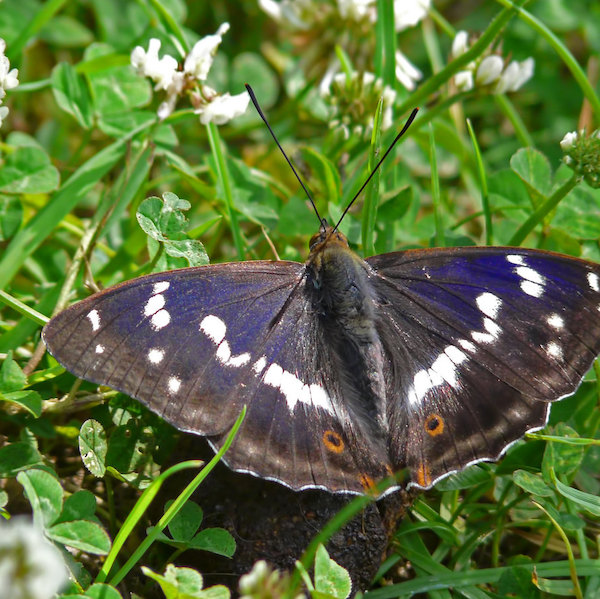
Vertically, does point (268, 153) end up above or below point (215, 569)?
above

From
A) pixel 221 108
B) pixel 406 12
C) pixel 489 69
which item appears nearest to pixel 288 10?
pixel 406 12

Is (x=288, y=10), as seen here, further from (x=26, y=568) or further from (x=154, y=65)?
(x=26, y=568)

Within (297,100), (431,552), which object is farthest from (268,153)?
(431,552)

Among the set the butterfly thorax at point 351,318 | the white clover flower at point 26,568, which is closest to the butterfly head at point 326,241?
the butterfly thorax at point 351,318

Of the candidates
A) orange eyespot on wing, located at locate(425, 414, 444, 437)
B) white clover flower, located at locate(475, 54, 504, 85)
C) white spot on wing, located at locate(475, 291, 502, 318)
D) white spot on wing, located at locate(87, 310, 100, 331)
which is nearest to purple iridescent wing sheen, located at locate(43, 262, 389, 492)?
white spot on wing, located at locate(87, 310, 100, 331)

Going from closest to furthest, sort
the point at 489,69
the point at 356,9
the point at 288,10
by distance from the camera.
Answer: the point at 489,69, the point at 356,9, the point at 288,10

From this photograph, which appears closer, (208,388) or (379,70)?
(208,388)

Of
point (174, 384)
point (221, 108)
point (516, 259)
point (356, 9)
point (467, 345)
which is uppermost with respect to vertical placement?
point (356, 9)

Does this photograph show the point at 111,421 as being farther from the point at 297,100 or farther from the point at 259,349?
the point at 297,100
